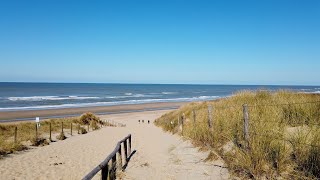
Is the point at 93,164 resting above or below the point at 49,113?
above

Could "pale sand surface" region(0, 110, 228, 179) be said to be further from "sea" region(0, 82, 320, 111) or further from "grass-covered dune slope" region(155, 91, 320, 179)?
"sea" region(0, 82, 320, 111)

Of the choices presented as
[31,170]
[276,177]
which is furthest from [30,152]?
[276,177]

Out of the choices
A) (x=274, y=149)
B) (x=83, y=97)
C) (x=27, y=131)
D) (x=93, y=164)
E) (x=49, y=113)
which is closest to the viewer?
(x=274, y=149)

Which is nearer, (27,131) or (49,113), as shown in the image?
(27,131)

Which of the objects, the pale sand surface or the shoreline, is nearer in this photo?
the pale sand surface

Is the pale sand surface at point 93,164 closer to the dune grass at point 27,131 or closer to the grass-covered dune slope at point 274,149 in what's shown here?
the grass-covered dune slope at point 274,149

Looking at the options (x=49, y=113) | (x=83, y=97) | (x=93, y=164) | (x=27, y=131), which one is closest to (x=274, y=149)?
(x=93, y=164)

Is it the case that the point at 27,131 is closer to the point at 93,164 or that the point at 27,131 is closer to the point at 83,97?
the point at 93,164

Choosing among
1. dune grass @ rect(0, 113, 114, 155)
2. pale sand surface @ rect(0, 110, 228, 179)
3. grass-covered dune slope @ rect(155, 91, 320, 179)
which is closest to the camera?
grass-covered dune slope @ rect(155, 91, 320, 179)

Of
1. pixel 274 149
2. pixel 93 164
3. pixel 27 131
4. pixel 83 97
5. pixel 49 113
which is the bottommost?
pixel 83 97

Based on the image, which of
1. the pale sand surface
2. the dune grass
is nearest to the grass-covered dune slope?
the pale sand surface

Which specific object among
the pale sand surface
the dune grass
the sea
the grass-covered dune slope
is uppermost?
the grass-covered dune slope

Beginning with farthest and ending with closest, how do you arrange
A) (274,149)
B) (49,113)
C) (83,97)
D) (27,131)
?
(83,97) < (49,113) < (27,131) < (274,149)

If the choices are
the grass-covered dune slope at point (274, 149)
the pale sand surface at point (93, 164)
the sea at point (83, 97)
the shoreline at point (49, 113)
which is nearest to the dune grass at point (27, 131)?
the pale sand surface at point (93, 164)
